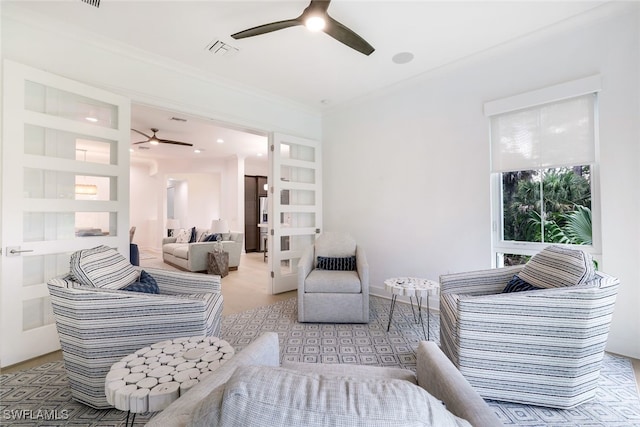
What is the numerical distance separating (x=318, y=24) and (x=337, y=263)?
2.42 meters

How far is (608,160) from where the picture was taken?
2.36 m

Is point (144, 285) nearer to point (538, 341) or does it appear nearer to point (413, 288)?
point (413, 288)

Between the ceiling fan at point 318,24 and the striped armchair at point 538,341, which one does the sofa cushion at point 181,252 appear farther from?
the striped armchair at point 538,341

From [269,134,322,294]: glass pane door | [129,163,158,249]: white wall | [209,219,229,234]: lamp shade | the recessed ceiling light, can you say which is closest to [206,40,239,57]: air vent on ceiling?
[269,134,322,294]: glass pane door

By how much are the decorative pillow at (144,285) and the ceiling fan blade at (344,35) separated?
2.38 metres

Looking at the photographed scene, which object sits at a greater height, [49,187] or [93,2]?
[93,2]

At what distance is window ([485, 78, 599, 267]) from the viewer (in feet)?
8.20

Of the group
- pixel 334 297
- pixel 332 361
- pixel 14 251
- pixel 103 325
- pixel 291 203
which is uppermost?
pixel 291 203

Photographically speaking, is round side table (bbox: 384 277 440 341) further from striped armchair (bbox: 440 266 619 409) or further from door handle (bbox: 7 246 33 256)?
door handle (bbox: 7 246 33 256)

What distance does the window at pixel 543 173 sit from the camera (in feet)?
8.20

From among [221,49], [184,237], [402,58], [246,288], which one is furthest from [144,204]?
[402,58]

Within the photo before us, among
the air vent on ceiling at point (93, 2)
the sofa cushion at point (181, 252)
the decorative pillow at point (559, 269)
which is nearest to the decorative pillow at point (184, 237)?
the sofa cushion at point (181, 252)

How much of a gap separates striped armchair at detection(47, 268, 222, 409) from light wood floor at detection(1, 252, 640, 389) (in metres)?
0.96

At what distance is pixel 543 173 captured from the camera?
2783mm
